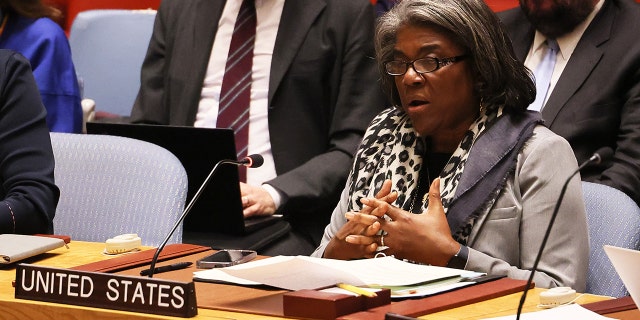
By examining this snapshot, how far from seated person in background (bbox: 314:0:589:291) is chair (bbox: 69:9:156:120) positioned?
2.09m

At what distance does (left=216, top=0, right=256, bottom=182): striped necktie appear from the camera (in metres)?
3.49

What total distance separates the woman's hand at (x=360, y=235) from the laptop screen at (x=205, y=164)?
581 mm

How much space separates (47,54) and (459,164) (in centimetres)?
194

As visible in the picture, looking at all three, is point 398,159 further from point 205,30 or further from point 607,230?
point 205,30

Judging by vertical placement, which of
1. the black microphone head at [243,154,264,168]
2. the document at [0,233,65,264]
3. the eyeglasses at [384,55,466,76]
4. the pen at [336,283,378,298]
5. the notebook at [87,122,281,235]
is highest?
the eyeglasses at [384,55,466,76]

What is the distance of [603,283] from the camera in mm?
2301

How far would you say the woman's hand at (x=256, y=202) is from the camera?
→ 3.23m

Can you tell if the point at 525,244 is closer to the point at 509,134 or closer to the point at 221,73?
the point at 509,134

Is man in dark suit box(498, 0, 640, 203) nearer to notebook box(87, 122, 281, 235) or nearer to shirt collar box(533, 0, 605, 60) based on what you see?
shirt collar box(533, 0, 605, 60)

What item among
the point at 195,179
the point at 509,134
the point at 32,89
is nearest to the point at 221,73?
the point at 195,179

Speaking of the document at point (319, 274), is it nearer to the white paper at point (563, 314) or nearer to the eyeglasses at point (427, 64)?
the white paper at point (563, 314)

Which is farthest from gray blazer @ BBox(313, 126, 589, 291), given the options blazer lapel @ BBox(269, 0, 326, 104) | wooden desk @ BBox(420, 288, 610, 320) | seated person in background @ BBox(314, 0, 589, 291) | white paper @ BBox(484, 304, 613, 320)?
blazer lapel @ BBox(269, 0, 326, 104)

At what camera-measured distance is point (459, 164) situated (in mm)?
2461

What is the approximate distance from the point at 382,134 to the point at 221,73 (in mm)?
1026
